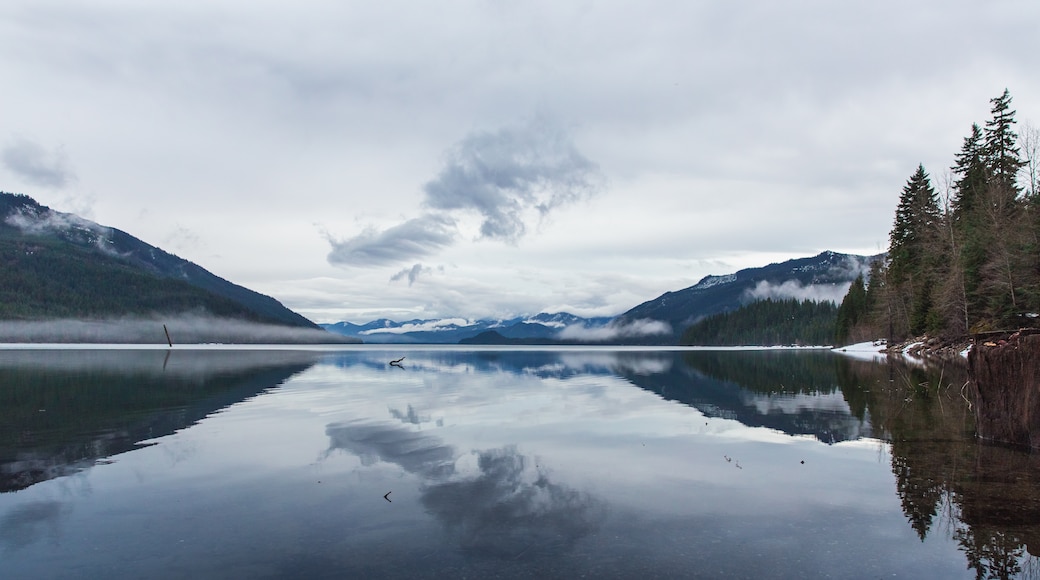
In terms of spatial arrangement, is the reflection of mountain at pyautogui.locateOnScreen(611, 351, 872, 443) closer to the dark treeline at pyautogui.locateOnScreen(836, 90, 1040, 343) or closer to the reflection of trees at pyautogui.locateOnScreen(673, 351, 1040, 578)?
the reflection of trees at pyautogui.locateOnScreen(673, 351, 1040, 578)

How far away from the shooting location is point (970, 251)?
203 ft

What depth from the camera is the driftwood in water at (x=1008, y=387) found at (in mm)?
17516

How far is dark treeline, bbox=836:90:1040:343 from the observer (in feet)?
177

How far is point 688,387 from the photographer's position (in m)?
44.3

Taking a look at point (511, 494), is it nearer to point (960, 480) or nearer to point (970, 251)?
point (960, 480)

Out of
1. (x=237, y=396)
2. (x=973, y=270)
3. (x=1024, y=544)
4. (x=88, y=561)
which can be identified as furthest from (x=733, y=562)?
(x=973, y=270)

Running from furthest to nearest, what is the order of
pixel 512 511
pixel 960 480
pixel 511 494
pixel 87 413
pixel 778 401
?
pixel 778 401 → pixel 87 413 → pixel 960 480 → pixel 511 494 → pixel 512 511

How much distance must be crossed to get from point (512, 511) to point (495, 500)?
972mm

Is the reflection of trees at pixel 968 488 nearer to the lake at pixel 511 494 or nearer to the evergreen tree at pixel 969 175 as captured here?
the lake at pixel 511 494

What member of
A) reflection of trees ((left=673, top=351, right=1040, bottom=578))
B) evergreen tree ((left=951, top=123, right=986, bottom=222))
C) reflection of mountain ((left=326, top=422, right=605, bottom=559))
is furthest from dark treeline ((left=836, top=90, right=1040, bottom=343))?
reflection of mountain ((left=326, top=422, right=605, bottom=559))

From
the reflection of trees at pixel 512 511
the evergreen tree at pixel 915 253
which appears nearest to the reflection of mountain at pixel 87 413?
the reflection of trees at pixel 512 511

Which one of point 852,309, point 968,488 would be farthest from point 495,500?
point 852,309

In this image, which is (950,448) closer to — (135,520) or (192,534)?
(192,534)

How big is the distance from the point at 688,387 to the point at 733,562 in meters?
36.2
